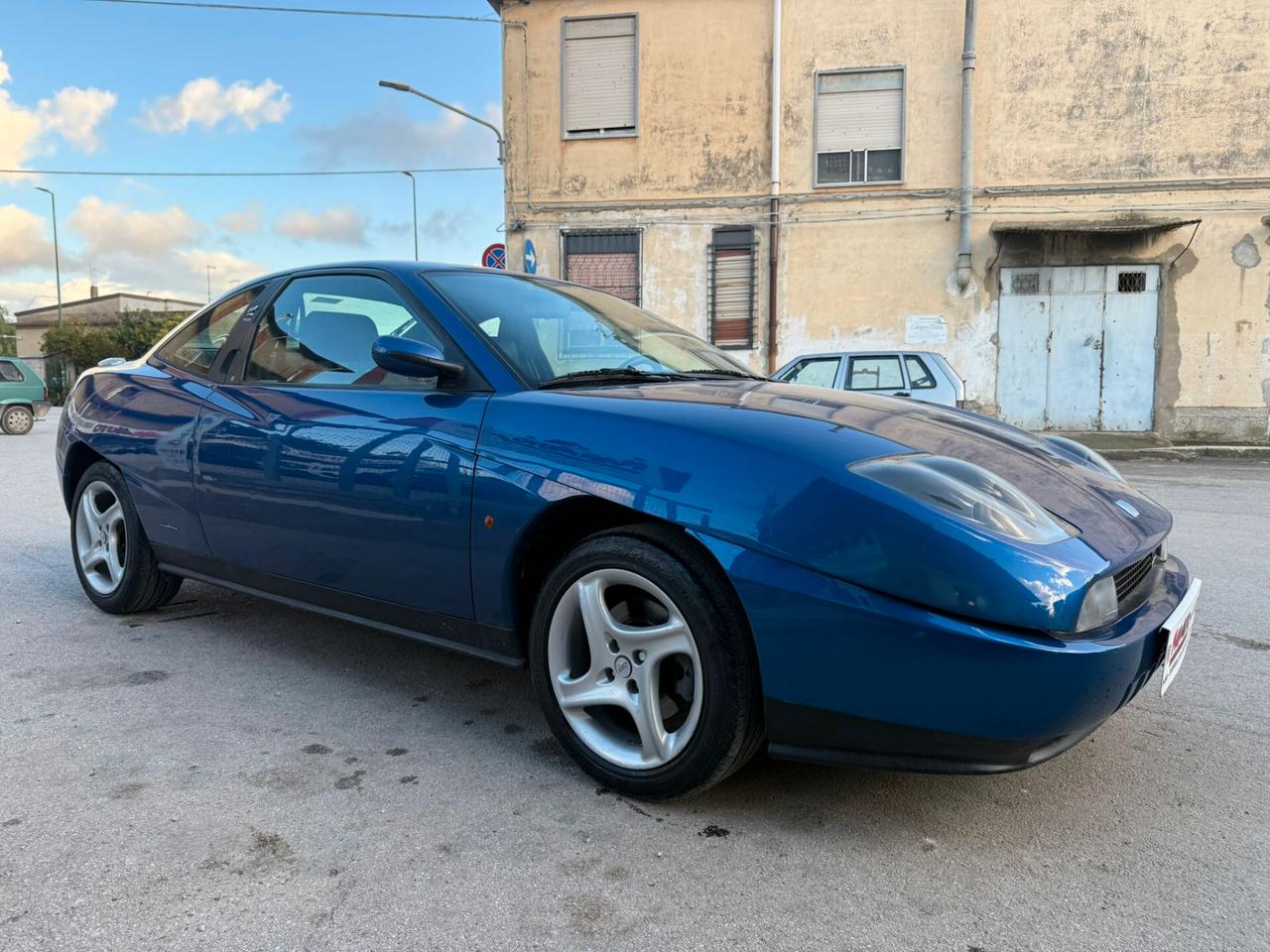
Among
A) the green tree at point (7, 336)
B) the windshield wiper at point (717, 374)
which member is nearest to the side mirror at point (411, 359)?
the windshield wiper at point (717, 374)

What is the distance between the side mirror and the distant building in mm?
70567

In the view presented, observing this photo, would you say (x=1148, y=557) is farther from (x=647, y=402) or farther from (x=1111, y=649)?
(x=647, y=402)

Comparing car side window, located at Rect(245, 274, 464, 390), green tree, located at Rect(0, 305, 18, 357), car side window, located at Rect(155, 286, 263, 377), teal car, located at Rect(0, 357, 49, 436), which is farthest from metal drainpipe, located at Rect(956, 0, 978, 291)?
green tree, located at Rect(0, 305, 18, 357)

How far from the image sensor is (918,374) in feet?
31.9

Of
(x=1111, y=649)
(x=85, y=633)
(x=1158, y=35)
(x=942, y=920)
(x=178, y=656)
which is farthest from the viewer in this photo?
(x=1158, y=35)

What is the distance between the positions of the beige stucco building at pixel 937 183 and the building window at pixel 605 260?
0.04 m

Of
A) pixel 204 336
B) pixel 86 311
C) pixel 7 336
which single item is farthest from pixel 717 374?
pixel 86 311

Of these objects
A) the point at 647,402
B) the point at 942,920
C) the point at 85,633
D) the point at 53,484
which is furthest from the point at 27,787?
the point at 53,484

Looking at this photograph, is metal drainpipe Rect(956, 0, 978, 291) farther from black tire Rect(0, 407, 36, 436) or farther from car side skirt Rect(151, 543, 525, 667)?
black tire Rect(0, 407, 36, 436)

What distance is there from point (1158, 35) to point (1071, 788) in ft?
49.0

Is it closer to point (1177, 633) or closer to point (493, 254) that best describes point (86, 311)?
point (493, 254)

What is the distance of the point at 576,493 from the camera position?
2363 millimetres

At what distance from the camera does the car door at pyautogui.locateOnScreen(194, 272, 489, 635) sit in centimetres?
266

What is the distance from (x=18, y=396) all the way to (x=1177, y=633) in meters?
19.9
